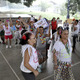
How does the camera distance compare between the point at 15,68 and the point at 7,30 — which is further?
the point at 7,30

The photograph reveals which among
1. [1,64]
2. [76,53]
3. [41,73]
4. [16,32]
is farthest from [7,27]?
[76,53]

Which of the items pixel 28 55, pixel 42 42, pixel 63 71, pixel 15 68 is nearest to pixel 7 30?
pixel 15 68

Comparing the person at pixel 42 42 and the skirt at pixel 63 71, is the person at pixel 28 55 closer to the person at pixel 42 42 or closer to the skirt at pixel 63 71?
the skirt at pixel 63 71

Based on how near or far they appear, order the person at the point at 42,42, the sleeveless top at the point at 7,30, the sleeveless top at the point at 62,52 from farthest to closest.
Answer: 1. the sleeveless top at the point at 7,30
2. the person at the point at 42,42
3. the sleeveless top at the point at 62,52

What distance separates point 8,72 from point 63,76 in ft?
6.23

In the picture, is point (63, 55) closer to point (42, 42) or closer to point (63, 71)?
point (63, 71)

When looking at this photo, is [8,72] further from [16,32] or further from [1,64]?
[16,32]

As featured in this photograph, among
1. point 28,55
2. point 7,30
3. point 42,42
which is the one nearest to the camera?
point 28,55

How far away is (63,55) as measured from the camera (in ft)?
7.25

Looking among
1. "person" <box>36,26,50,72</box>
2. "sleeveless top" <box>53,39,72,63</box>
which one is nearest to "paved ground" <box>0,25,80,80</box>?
"person" <box>36,26,50,72</box>

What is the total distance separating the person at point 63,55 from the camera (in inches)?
84.7

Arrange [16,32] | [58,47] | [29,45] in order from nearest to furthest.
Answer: [29,45] → [58,47] → [16,32]

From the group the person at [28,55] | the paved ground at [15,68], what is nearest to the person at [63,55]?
the person at [28,55]

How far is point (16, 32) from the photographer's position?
6238mm
